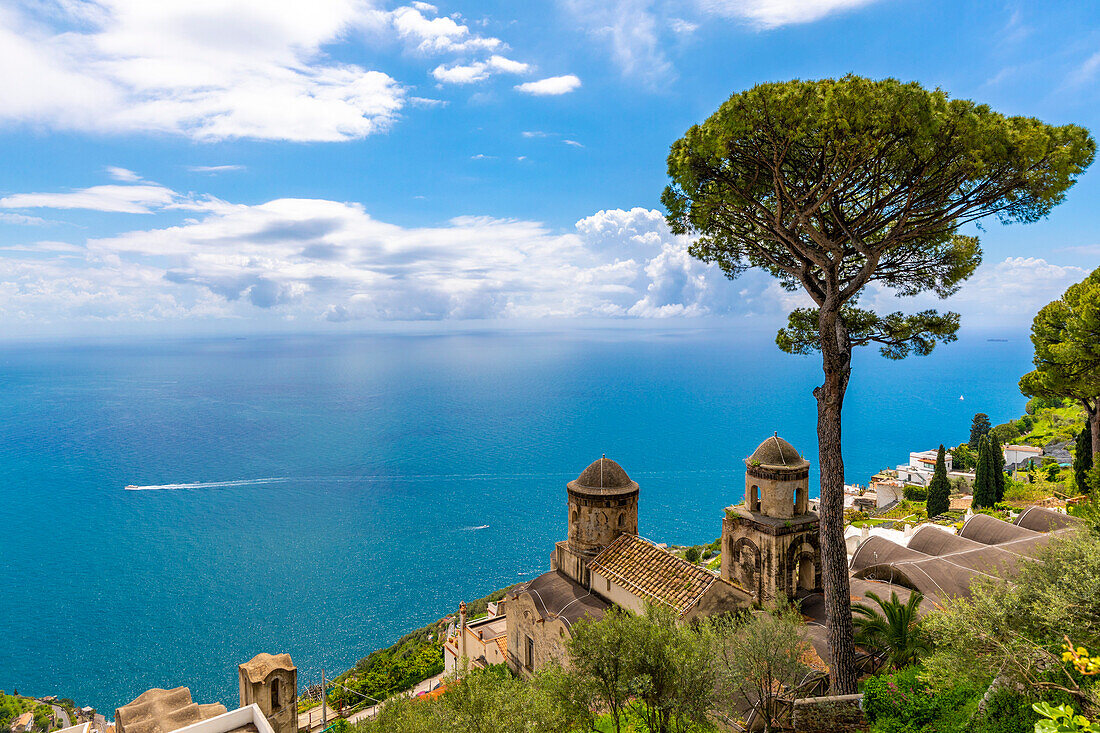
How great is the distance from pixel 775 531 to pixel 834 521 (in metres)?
5.18

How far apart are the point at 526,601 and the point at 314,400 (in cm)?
14566

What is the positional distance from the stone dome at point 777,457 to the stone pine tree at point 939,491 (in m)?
33.6

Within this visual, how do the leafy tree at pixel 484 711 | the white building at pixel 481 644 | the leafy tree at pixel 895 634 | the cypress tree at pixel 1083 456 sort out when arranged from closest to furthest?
the leafy tree at pixel 484 711
the leafy tree at pixel 895 634
the white building at pixel 481 644
the cypress tree at pixel 1083 456

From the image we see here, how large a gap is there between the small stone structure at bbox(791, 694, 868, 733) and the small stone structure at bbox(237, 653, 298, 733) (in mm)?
15249

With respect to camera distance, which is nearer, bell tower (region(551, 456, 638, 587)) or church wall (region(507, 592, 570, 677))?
church wall (region(507, 592, 570, 677))

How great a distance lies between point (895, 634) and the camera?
14320 mm

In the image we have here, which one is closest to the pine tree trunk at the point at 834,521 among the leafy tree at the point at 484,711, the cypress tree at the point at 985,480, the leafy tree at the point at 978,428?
the leafy tree at the point at 484,711

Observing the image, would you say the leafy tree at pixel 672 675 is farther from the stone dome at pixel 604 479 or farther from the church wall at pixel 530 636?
the stone dome at pixel 604 479

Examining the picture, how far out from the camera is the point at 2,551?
194 ft

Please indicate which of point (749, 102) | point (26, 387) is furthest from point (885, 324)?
point (26, 387)

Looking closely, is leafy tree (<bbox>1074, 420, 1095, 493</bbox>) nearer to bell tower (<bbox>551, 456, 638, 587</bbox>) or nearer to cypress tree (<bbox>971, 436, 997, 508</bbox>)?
cypress tree (<bbox>971, 436, 997, 508</bbox>)

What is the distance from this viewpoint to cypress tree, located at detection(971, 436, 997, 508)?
3900cm

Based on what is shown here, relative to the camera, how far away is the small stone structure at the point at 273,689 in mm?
17031

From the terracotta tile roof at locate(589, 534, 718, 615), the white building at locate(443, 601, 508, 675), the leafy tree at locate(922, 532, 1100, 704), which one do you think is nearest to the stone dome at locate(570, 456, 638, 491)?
the terracotta tile roof at locate(589, 534, 718, 615)
